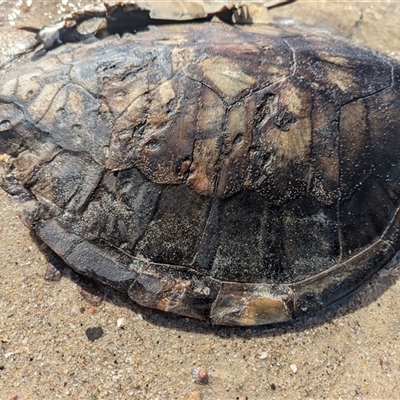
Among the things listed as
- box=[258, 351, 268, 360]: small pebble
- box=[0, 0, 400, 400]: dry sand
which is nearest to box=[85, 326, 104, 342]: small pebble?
box=[0, 0, 400, 400]: dry sand

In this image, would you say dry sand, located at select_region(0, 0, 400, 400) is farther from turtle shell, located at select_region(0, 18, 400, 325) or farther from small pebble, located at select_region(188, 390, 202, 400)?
turtle shell, located at select_region(0, 18, 400, 325)

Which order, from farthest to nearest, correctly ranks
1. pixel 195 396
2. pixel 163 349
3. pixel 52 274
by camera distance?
pixel 52 274 < pixel 163 349 < pixel 195 396

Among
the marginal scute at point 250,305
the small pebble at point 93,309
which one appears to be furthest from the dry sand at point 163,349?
the marginal scute at point 250,305

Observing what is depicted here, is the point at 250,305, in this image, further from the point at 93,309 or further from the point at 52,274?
the point at 52,274

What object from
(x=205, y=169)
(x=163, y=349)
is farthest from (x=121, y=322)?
(x=205, y=169)

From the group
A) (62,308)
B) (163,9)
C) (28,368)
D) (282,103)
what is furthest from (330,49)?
(28,368)

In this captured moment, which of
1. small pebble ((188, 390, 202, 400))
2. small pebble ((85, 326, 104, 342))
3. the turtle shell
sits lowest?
small pebble ((188, 390, 202, 400))

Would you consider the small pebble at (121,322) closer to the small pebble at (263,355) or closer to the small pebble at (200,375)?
the small pebble at (200,375)
